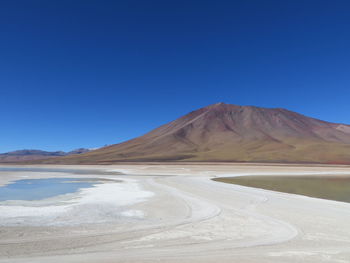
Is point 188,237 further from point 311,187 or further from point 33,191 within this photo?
point 311,187

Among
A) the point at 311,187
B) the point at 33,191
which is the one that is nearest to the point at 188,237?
the point at 33,191

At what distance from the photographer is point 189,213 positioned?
14586 millimetres

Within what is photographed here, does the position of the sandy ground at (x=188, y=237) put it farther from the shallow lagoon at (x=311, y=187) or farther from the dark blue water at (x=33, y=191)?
the shallow lagoon at (x=311, y=187)

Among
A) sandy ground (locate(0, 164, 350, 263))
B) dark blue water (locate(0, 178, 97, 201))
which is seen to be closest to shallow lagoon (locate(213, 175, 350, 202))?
sandy ground (locate(0, 164, 350, 263))

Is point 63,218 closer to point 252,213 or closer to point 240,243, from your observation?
point 240,243

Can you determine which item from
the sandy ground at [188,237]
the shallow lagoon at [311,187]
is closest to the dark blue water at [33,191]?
the sandy ground at [188,237]

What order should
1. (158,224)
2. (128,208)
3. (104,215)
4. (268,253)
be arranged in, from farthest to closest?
(128,208), (104,215), (158,224), (268,253)

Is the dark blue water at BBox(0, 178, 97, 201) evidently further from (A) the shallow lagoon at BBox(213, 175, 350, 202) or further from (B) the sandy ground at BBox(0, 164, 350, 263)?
(A) the shallow lagoon at BBox(213, 175, 350, 202)

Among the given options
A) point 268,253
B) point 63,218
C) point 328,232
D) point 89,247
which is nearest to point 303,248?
point 268,253

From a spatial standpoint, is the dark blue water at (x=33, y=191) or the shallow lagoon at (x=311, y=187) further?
the shallow lagoon at (x=311, y=187)

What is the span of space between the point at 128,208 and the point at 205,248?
838 cm

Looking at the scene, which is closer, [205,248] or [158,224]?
[205,248]

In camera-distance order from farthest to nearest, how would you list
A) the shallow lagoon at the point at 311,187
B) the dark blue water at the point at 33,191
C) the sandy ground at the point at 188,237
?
the shallow lagoon at the point at 311,187, the dark blue water at the point at 33,191, the sandy ground at the point at 188,237

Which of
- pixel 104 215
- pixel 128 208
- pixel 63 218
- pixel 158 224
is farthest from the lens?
pixel 128 208
